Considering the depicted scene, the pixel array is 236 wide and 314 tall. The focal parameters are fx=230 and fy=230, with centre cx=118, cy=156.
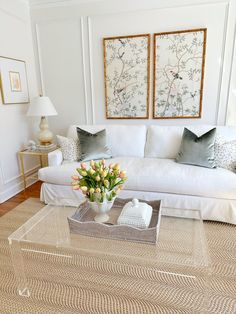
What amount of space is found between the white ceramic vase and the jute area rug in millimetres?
441

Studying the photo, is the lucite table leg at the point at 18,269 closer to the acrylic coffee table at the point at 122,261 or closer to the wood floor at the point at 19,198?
the acrylic coffee table at the point at 122,261

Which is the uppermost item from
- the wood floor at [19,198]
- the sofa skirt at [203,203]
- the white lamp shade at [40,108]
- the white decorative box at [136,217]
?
the white lamp shade at [40,108]

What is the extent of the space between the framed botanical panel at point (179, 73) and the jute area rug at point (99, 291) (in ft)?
5.89

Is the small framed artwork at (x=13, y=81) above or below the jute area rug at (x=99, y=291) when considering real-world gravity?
above

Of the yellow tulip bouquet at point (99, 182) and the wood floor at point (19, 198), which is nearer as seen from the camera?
the yellow tulip bouquet at point (99, 182)

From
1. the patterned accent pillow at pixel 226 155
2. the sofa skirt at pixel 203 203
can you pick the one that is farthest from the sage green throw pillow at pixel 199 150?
the sofa skirt at pixel 203 203

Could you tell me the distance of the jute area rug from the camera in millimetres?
1425

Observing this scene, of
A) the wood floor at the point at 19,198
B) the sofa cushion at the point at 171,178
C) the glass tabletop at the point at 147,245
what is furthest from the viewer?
the wood floor at the point at 19,198

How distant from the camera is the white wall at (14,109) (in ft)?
9.34

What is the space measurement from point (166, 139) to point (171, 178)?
0.69m

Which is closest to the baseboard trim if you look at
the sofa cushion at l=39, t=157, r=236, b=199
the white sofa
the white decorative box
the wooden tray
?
the white sofa

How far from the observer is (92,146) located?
272 centimetres

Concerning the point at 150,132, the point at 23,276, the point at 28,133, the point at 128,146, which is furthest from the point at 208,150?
the point at 28,133

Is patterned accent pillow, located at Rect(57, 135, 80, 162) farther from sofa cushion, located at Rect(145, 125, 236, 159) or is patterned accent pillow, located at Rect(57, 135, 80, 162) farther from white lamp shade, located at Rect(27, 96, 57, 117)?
sofa cushion, located at Rect(145, 125, 236, 159)
